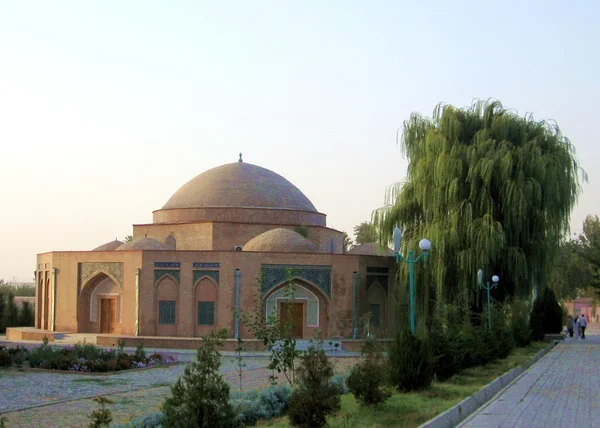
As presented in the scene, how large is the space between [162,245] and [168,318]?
3.83 meters

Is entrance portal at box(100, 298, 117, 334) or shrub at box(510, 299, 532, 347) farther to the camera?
entrance portal at box(100, 298, 117, 334)

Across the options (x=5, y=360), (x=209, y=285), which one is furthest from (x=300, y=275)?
(x=5, y=360)

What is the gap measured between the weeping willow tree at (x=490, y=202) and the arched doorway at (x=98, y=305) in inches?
438

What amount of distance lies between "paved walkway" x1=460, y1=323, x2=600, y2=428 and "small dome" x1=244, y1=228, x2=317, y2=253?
12714 mm

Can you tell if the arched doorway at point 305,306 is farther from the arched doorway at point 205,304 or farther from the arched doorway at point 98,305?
the arched doorway at point 98,305

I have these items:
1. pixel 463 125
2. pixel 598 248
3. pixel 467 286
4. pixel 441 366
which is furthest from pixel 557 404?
pixel 598 248

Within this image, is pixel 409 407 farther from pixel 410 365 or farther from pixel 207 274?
pixel 207 274

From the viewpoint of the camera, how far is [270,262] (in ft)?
89.8

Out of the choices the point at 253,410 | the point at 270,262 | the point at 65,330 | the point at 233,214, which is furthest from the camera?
the point at 233,214

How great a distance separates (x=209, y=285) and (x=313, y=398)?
19.9 metres

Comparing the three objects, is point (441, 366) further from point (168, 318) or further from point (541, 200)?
point (168, 318)

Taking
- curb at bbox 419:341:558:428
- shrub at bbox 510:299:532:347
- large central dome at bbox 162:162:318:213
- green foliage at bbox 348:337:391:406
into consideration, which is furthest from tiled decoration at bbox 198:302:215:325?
green foliage at bbox 348:337:391:406

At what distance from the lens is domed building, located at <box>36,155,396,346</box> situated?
89.2ft

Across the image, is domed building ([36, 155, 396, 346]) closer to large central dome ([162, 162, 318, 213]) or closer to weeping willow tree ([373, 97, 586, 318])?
large central dome ([162, 162, 318, 213])
